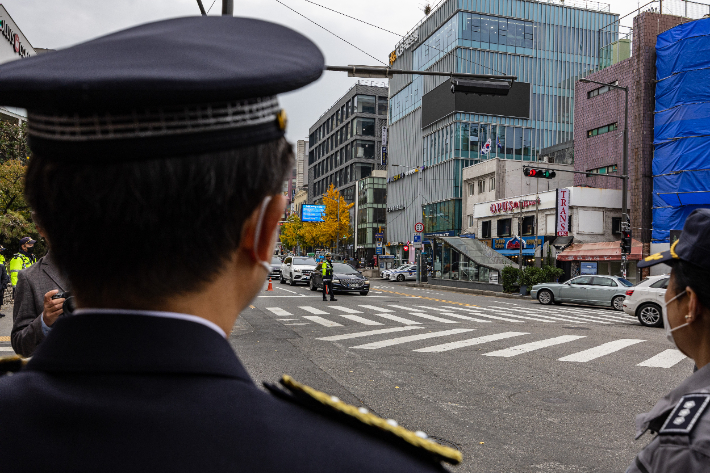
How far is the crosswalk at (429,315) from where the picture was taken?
630 inches

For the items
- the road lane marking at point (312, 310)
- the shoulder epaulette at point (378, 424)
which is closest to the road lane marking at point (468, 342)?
the road lane marking at point (312, 310)

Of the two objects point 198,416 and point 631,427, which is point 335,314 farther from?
point 198,416

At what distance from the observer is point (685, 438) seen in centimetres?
151

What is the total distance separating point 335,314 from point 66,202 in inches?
657

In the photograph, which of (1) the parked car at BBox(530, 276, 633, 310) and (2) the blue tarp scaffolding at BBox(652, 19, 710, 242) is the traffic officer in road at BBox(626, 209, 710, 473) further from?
(2) the blue tarp scaffolding at BBox(652, 19, 710, 242)

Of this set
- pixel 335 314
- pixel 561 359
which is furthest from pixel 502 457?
pixel 335 314

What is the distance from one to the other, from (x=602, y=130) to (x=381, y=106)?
54.7 meters

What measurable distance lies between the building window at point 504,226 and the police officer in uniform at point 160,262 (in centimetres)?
4844

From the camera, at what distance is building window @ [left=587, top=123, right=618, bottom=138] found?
42.6 meters

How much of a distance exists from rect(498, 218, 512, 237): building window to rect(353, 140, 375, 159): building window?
1860 inches

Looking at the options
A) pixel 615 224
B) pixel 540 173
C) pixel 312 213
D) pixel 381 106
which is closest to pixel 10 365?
pixel 540 173

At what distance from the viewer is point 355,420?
900 mm

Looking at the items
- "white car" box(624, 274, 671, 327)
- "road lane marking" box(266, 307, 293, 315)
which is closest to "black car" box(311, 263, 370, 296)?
"road lane marking" box(266, 307, 293, 315)

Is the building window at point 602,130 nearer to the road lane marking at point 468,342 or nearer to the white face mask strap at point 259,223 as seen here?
the road lane marking at point 468,342
